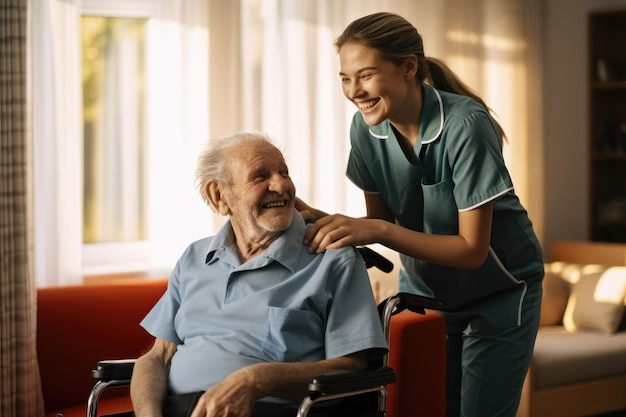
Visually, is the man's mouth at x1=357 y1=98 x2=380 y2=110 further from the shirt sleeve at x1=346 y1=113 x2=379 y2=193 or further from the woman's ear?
the shirt sleeve at x1=346 y1=113 x2=379 y2=193

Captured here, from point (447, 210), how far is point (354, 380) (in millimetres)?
552

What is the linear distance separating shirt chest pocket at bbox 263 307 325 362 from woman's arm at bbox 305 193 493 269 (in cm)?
16

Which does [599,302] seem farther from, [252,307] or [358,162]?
[252,307]

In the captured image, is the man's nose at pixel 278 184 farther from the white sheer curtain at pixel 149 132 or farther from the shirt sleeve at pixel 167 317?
the white sheer curtain at pixel 149 132

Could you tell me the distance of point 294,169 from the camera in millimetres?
4246

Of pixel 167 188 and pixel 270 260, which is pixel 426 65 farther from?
pixel 167 188

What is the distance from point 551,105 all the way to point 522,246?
3.59 meters

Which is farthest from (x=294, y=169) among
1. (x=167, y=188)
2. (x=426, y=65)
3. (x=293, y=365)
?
(x=293, y=365)

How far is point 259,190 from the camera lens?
2096 millimetres

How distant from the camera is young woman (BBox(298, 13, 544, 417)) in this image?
2.03 meters

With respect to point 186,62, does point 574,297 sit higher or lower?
lower

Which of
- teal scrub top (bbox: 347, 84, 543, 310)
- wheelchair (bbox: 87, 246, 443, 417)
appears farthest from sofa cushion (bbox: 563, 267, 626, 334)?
wheelchair (bbox: 87, 246, 443, 417)

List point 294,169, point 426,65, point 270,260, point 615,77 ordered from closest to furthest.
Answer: point 270,260 → point 426,65 → point 294,169 → point 615,77

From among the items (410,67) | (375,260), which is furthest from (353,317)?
(410,67)
